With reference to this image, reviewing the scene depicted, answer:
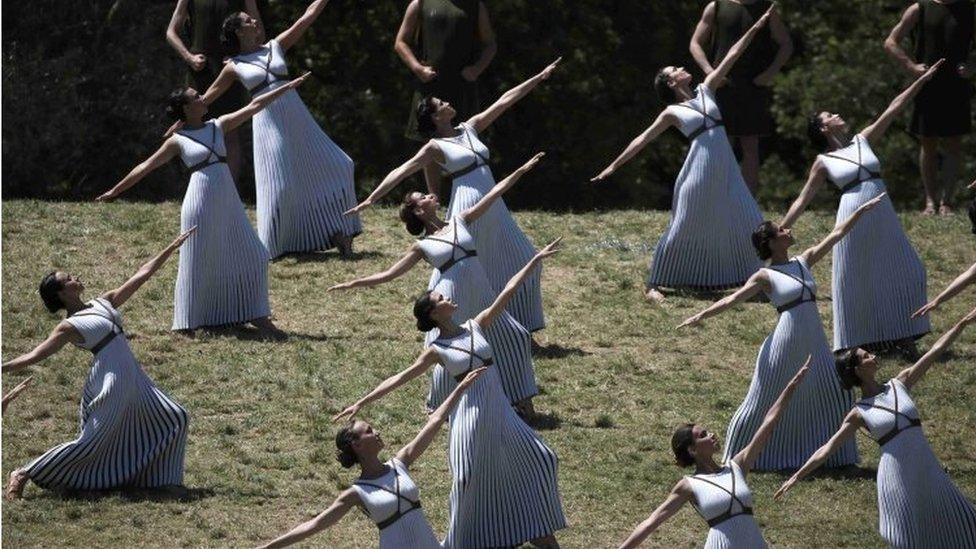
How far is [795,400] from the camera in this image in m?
16.7

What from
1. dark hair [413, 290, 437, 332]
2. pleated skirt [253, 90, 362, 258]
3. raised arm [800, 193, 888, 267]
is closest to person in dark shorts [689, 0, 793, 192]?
pleated skirt [253, 90, 362, 258]

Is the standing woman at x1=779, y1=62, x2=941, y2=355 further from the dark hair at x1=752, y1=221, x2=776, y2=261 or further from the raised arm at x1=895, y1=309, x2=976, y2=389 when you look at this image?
the raised arm at x1=895, y1=309, x2=976, y2=389

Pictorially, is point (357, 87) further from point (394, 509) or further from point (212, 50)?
point (394, 509)

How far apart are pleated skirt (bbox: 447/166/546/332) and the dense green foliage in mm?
11025

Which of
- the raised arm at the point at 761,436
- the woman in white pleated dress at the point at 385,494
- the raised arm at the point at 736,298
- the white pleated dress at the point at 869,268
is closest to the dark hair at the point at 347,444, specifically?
the woman in white pleated dress at the point at 385,494

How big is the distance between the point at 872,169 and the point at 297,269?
16.3 ft

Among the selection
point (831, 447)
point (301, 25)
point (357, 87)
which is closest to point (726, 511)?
point (831, 447)

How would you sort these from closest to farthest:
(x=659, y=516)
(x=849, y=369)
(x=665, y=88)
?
(x=659, y=516) < (x=849, y=369) < (x=665, y=88)

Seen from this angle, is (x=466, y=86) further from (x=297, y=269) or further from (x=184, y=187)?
(x=184, y=187)

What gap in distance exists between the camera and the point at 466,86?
71.1 feet

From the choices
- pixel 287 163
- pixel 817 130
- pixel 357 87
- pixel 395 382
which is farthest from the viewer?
pixel 357 87

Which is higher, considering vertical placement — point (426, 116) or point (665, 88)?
point (426, 116)

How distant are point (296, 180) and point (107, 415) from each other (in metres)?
4.98

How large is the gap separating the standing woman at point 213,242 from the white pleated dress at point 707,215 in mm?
3091
